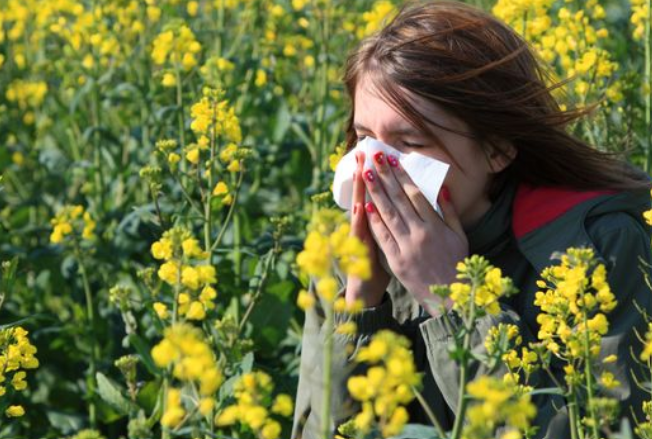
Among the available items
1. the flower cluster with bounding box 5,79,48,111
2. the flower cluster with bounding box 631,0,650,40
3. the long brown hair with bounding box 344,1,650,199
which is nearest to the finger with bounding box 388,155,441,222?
the long brown hair with bounding box 344,1,650,199

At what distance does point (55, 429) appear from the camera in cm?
426

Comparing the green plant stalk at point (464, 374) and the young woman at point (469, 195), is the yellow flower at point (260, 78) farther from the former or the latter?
the green plant stalk at point (464, 374)

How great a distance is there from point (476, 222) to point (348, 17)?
2198mm

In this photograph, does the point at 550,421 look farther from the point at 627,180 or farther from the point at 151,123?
the point at 151,123

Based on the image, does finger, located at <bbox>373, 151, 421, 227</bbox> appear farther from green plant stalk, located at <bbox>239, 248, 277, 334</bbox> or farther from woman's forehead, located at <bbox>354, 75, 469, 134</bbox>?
green plant stalk, located at <bbox>239, 248, 277, 334</bbox>

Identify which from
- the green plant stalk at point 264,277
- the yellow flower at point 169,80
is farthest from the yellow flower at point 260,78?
the green plant stalk at point 264,277

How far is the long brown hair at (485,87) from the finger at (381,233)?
23 cm

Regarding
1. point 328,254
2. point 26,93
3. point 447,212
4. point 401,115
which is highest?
point 328,254

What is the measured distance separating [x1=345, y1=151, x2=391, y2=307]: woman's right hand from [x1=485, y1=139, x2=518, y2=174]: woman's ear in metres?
0.34

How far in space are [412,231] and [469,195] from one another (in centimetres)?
21

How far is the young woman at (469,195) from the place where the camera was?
9.20 ft

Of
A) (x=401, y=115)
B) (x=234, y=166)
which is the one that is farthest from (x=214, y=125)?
(x=401, y=115)

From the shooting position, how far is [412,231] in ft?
9.29

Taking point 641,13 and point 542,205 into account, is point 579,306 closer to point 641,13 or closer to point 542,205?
point 542,205
